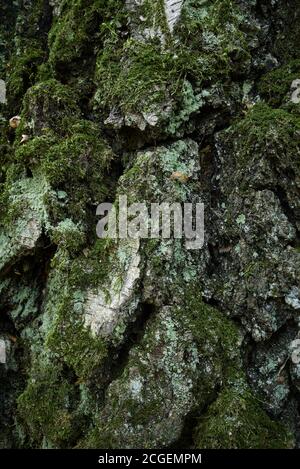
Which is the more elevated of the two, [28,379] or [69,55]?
[69,55]

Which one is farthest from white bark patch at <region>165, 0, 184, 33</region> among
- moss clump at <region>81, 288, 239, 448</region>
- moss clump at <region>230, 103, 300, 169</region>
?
moss clump at <region>81, 288, 239, 448</region>

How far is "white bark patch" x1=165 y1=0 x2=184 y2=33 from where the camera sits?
Answer: 3494 mm

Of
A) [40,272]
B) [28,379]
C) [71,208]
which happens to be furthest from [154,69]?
[28,379]

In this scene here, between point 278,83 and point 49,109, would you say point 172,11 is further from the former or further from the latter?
point 49,109

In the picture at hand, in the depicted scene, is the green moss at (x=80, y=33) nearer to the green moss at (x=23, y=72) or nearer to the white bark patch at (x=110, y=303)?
the green moss at (x=23, y=72)

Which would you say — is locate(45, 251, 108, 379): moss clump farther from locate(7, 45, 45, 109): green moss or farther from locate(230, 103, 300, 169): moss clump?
locate(7, 45, 45, 109): green moss

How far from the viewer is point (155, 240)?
120 inches

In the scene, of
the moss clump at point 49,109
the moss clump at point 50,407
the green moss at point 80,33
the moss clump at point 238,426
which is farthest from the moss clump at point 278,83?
the moss clump at point 50,407

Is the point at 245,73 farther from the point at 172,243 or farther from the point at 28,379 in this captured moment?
the point at 28,379

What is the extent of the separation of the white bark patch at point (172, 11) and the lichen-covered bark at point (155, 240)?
0.4 inches

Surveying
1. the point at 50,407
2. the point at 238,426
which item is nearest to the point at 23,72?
the point at 50,407

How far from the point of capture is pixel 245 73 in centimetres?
352

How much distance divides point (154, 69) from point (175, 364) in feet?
6.71

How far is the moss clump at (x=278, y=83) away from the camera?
3.43 meters
